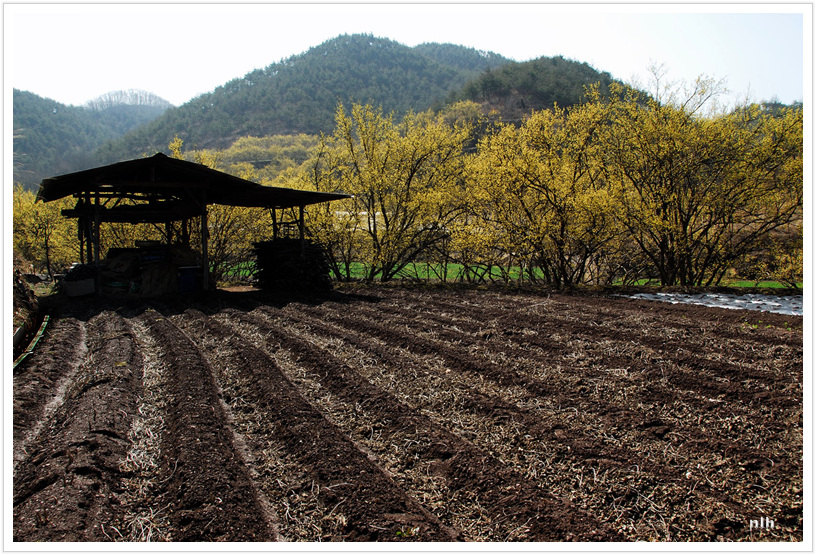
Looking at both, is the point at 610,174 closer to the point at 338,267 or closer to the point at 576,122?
the point at 576,122

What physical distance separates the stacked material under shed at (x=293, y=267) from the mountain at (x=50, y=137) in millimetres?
94457

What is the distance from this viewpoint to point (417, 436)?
12.1 ft

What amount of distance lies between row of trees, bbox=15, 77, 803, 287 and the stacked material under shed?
8.08ft

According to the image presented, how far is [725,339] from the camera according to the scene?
252 inches

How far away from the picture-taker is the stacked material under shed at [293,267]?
13914 millimetres

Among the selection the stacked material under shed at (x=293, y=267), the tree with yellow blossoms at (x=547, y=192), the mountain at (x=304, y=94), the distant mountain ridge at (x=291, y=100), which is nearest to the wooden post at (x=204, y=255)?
the stacked material under shed at (x=293, y=267)

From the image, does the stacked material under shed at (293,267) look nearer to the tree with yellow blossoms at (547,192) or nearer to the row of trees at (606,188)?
the row of trees at (606,188)

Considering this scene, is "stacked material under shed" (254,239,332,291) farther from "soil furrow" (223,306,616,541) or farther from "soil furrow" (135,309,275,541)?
"soil furrow" (223,306,616,541)

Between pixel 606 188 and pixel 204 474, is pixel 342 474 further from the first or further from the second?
pixel 606 188

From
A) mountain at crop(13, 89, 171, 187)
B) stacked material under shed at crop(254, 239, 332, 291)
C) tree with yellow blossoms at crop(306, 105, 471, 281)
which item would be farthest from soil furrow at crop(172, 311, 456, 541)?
mountain at crop(13, 89, 171, 187)

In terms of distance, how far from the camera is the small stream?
9.30 metres

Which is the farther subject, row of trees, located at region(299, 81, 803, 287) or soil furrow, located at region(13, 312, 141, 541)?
row of trees, located at region(299, 81, 803, 287)

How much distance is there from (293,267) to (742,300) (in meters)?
12.0

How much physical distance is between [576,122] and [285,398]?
12398 mm
